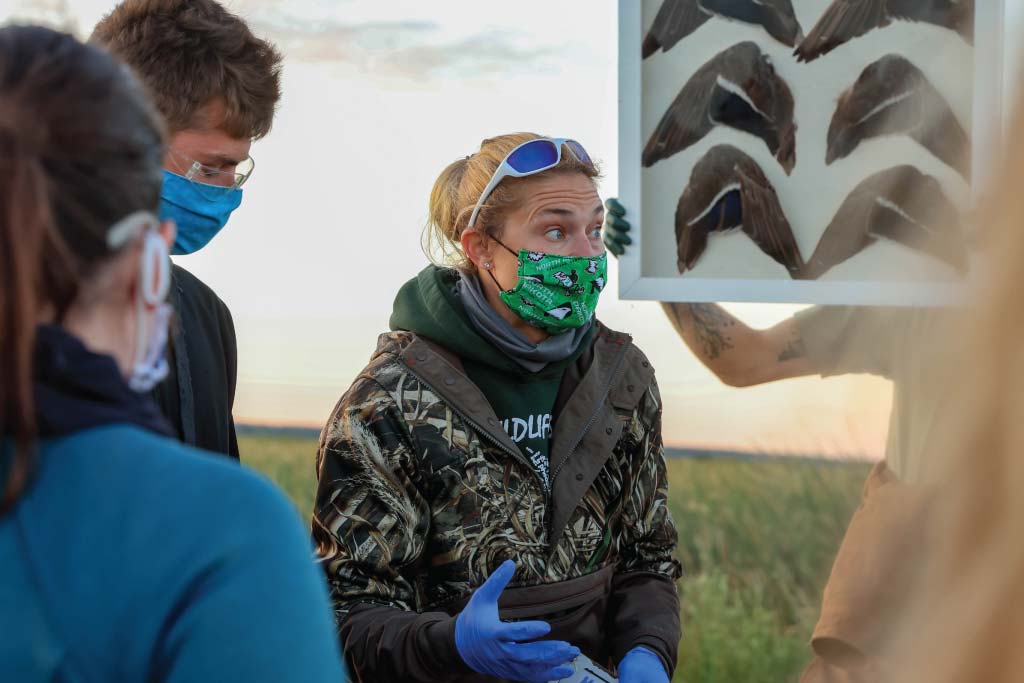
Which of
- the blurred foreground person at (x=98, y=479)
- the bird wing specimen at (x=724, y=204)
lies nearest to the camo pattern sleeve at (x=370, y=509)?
the bird wing specimen at (x=724, y=204)

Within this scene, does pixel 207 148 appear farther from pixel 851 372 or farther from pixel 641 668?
pixel 851 372

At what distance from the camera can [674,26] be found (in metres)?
3.40

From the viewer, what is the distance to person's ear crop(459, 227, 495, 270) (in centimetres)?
289

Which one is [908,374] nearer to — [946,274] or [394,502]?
[394,502]

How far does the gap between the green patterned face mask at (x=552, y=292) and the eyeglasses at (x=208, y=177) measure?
706mm

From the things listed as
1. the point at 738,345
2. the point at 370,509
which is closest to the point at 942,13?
the point at 738,345

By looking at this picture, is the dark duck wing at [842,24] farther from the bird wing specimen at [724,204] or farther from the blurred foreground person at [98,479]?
the blurred foreground person at [98,479]

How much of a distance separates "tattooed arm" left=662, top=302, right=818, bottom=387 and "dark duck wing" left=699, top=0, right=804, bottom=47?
3.07 ft

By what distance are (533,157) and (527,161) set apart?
20mm

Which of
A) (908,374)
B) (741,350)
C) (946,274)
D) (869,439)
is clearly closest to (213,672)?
(946,274)

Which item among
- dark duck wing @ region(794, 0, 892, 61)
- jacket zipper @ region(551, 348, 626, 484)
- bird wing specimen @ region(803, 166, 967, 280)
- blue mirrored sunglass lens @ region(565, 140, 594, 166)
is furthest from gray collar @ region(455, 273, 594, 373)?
dark duck wing @ region(794, 0, 892, 61)

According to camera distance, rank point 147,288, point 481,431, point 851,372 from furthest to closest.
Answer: point 851,372 → point 481,431 → point 147,288

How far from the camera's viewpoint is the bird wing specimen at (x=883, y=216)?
129 inches

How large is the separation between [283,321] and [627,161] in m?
1.99
